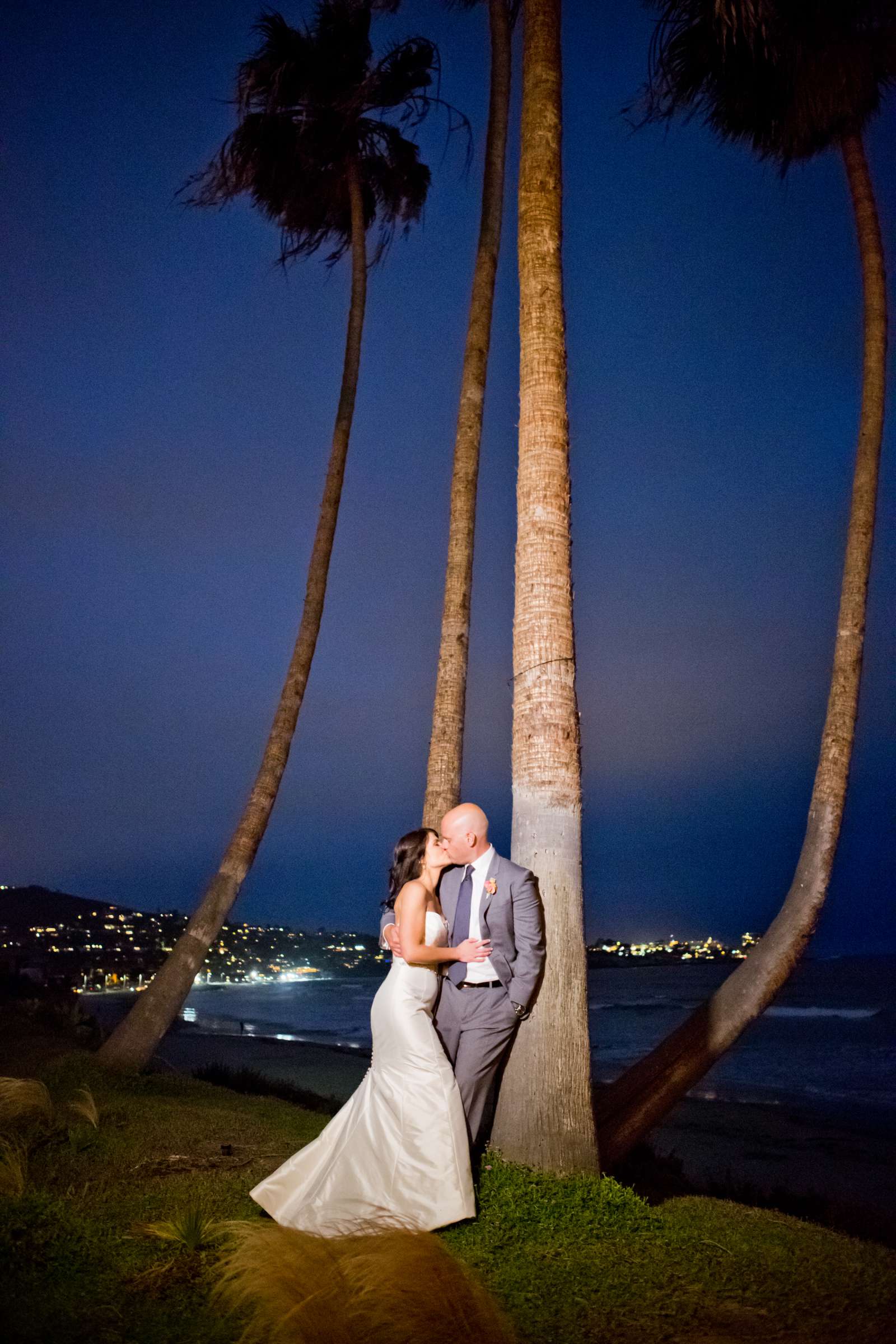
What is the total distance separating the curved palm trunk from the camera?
7832 millimetres

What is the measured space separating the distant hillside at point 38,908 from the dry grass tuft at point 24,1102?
2531 inches

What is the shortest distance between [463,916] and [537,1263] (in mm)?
1907

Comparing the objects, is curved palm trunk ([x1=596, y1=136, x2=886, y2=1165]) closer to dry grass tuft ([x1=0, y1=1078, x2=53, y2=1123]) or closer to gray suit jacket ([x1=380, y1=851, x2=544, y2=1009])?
gray suit jacket ([x1=380, y1=851, x2=544, y2=1009])

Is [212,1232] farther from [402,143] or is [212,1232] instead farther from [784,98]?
[402,143]

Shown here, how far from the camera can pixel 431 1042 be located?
5.21 metres

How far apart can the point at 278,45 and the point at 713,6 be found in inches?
271

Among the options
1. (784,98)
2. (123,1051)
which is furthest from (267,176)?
(123,1051)

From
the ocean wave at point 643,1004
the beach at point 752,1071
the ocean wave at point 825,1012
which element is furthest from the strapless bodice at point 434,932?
the ocean wave at point 643,1004

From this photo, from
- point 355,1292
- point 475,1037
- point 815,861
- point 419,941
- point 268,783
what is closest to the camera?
point 355,1292

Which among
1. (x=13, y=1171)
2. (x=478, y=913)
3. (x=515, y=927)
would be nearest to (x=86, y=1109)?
(x=13, y=1171)

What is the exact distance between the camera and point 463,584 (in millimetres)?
9820

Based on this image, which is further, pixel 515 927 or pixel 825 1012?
pixel 825 1012

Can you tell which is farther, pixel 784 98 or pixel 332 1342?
pixel 784 98

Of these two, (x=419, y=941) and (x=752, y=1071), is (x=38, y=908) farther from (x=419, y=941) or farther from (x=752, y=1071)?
(x=419, y=941)
